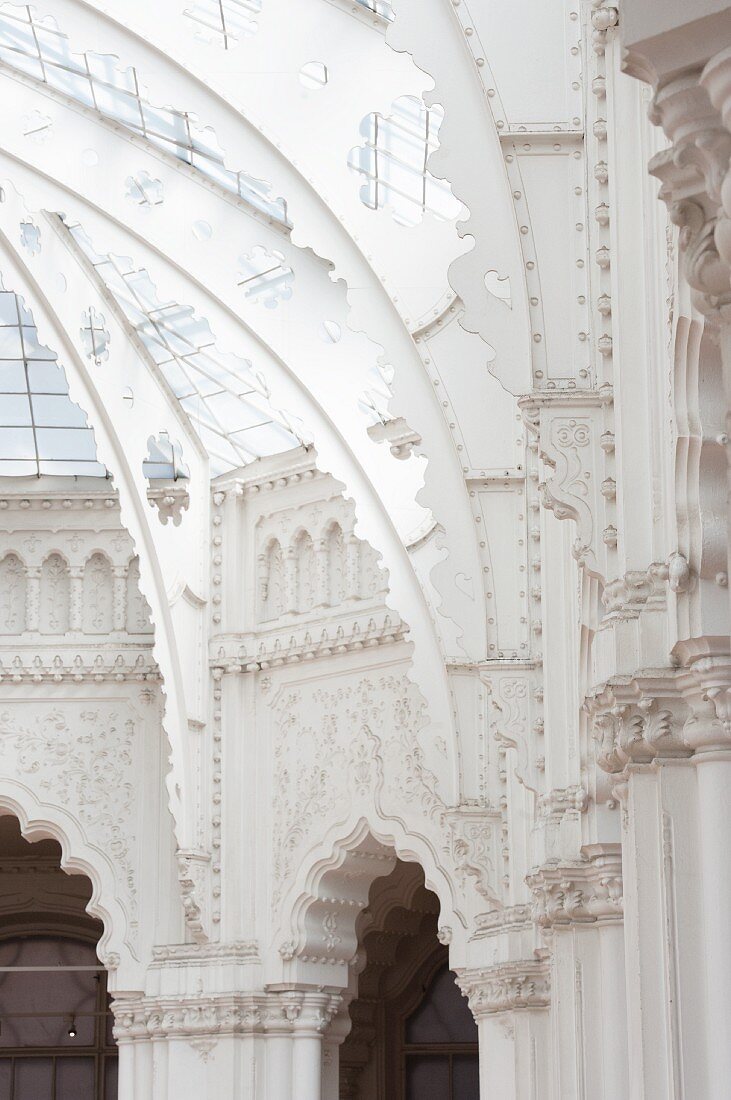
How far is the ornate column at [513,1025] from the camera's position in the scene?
Answer: 13.8m

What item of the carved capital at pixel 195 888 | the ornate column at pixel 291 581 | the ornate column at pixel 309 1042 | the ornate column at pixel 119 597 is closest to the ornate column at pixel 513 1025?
the ornate column at pixel 309 1042

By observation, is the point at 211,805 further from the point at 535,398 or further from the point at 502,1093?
the point at 535,398

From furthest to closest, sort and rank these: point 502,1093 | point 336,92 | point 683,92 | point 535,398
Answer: point 502,1093
point 336,92
point 535,398
point 683,92

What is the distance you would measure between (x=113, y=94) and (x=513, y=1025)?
8876 mm

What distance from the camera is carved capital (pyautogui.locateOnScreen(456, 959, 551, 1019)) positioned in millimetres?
14359

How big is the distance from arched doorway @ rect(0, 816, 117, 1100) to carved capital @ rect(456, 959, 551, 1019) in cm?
1150

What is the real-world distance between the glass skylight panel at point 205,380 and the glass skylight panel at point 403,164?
4185 millimetres

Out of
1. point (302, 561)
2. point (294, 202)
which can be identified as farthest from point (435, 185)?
point (302, 561)

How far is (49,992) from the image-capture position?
26.5 metres

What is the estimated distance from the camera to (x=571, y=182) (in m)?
9.25

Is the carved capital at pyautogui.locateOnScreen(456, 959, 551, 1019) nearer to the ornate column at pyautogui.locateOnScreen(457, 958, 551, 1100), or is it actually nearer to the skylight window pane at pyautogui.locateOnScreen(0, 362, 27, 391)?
the ornate column at pyautogui.locateOnScreen(457, 958, 551, 1100)

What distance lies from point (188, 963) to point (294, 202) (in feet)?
27.2

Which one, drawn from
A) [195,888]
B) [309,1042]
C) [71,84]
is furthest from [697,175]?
[309,1042]

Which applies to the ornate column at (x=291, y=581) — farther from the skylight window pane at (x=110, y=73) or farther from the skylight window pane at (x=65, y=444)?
the skylight window pane at (x=110, y=73)
